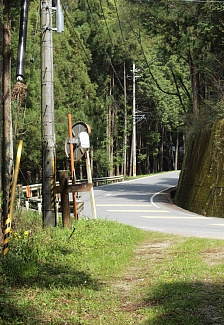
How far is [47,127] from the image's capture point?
948 cm

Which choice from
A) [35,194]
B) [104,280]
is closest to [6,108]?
[104,280]

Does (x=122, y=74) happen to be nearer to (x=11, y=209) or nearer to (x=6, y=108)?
(x=6, y=108)

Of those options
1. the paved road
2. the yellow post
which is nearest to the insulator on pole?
the yellow post

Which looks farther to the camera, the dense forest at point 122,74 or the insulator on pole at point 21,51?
the dense forest at point 122,74

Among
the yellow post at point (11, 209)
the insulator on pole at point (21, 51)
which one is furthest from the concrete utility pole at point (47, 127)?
the yellow post at point (11, 209)

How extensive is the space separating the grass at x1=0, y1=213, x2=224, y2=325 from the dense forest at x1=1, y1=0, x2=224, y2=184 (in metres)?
1.67

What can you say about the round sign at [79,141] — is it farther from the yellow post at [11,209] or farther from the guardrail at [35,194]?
the yellow post at [11,209]

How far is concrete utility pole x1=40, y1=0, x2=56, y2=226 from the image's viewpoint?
9445 mm

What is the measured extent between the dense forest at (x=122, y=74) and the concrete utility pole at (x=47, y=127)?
19.4 inches

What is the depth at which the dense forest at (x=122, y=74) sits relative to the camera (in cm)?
1994

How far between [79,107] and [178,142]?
3621cm

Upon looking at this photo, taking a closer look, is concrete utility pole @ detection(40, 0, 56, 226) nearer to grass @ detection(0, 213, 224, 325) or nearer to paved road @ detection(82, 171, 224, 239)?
grass @ detection(0, 213, 224, 325)

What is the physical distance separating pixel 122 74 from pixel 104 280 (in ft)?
139

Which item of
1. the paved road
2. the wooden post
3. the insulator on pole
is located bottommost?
the paved road
